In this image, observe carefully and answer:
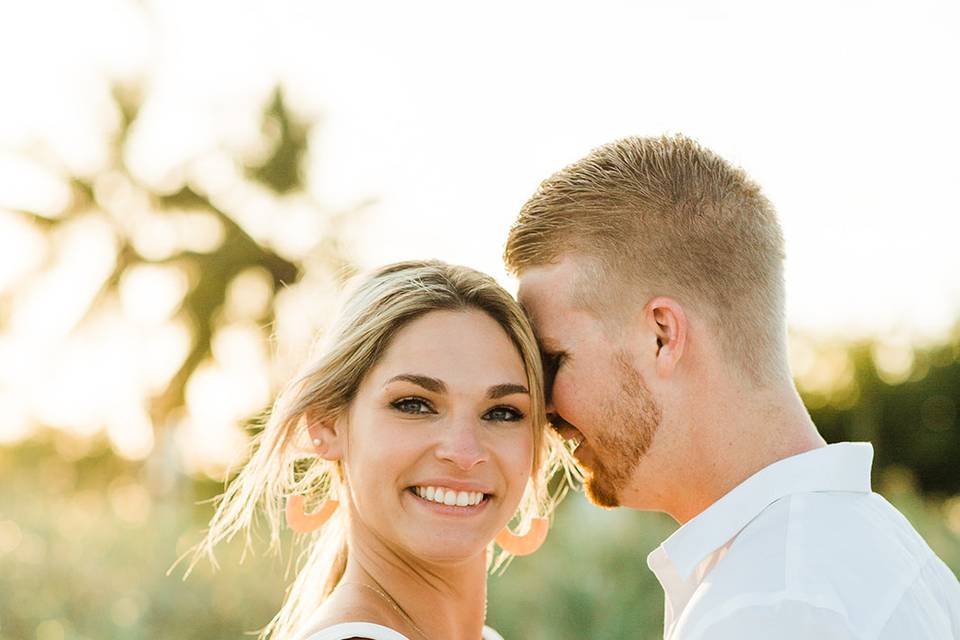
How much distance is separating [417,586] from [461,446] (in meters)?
0.52

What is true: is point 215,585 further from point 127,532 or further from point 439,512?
point 439,512

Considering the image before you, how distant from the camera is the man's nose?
350 cm

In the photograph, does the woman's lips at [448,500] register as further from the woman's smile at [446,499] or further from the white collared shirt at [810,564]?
the white collared shirt at [810,564]

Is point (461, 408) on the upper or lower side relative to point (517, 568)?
upper

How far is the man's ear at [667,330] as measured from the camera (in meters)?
3.27

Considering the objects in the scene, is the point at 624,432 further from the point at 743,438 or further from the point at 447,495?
the point at 447,495

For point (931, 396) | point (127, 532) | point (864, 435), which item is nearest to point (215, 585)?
point (127, 532)

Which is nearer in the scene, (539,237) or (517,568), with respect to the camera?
(539,237)

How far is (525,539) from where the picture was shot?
4.38 m

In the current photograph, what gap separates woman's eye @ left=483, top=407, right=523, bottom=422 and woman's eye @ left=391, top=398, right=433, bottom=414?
0.19 metres

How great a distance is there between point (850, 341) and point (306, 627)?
21.5 meters

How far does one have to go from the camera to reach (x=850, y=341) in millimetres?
23406

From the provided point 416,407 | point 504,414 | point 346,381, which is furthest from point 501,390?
point 346,381

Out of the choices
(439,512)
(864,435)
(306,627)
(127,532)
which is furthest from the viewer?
(864,435)
